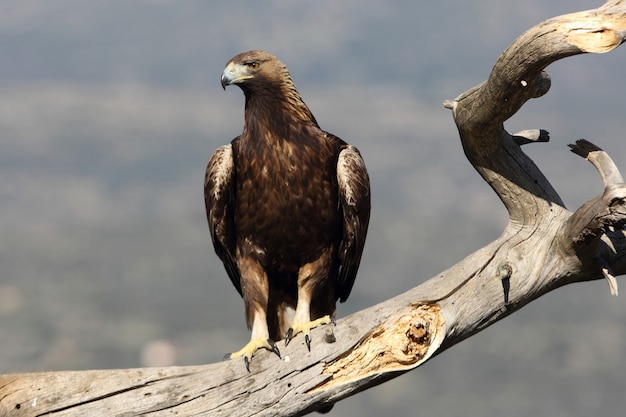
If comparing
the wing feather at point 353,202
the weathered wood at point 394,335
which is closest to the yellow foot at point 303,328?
the weathered wood at point 394,335

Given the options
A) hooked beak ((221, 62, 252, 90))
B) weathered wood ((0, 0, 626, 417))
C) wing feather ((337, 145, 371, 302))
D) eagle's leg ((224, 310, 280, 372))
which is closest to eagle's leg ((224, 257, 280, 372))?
eagle's leg ((224, 310, 280, 372))

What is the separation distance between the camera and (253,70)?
7.82 metres

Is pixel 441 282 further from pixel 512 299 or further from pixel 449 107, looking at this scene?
pixel 449 107

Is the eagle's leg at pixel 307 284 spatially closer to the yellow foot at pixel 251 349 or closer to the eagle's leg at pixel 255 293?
the eagle's leg at pixel 255 293

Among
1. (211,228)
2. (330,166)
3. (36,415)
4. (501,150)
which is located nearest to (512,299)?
(501,150)

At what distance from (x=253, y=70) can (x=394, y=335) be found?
283 cm

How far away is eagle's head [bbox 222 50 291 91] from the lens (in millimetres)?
7738

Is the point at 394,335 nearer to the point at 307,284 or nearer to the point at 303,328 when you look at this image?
the point at 303,328

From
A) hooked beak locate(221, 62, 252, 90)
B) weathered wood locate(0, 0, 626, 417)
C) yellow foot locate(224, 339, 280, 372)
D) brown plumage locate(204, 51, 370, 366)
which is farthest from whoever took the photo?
hooked beak locate(221, 62, 252, 90)

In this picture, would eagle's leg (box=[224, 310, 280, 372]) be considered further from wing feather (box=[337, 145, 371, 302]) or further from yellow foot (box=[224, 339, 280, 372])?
wing feather (box=[337, 145, 371, 302])

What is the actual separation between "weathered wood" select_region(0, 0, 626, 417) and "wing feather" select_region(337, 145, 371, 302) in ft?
3.46

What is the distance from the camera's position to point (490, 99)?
659cm

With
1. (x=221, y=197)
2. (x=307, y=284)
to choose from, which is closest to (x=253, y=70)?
(x=221, y=197)

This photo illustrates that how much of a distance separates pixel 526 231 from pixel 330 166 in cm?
184
